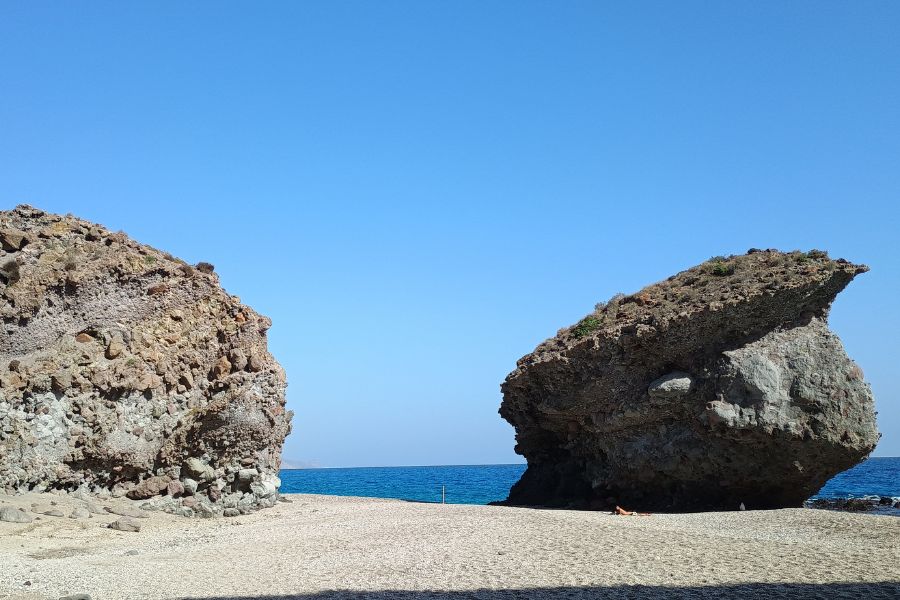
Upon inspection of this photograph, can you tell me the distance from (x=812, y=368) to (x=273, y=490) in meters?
17.0

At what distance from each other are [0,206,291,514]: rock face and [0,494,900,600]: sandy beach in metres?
1.23

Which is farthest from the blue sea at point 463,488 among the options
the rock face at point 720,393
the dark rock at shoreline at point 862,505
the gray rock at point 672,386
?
the gray rock at point 672,386

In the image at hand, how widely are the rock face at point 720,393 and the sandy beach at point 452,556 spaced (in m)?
2.56

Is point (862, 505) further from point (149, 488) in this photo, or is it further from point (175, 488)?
point (149, 488)

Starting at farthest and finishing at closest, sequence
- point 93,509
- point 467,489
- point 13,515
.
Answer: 1. point 467,489
2. point 93,509
3. point 13,515

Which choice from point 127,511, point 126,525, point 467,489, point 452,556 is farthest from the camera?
point 467,489

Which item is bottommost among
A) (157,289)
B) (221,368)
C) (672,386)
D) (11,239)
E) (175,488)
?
(175,488)

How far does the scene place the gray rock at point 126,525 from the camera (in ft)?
56.2

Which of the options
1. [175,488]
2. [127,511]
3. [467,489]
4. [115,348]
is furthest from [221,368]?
[467,489]

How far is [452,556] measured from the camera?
528 inches

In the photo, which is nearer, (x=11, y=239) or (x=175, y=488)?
(x=11, y=239)

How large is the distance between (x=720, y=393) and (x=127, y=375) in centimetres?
1722

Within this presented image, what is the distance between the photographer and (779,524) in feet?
59.7

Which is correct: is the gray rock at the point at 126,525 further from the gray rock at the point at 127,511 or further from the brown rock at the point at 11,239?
the brown rock at the point at 11,239
